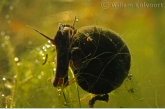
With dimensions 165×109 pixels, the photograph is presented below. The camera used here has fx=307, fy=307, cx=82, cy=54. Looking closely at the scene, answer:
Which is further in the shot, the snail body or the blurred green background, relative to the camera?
the blurred green background

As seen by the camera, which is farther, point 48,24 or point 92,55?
point 48,24

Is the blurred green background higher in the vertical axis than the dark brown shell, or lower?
higher

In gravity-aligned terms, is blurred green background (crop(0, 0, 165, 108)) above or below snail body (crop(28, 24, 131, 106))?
above

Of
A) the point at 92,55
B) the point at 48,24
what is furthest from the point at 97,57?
the point at 48,24

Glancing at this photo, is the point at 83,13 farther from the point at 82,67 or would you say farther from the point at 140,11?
the point at 82,67

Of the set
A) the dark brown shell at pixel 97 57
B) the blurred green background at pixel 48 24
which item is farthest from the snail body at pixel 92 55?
the blurred green background at pixel 48 24

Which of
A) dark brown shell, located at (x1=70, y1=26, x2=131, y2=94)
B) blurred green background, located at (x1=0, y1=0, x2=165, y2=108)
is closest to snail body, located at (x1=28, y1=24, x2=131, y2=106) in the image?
dark brown shell, located at (x1=70, y1=26, x2=131, y2=94)

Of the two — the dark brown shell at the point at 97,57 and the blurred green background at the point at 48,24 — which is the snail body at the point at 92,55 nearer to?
the dark brown shell at the point at 97,57

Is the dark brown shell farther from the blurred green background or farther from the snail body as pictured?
the blurred green background

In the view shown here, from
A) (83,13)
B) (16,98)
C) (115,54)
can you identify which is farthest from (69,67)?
(83,13)

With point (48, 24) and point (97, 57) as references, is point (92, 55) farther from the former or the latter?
point (48, 24)

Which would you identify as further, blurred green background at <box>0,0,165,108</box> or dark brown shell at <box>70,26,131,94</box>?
blurred green background at <box>0,0,165,108</box>
